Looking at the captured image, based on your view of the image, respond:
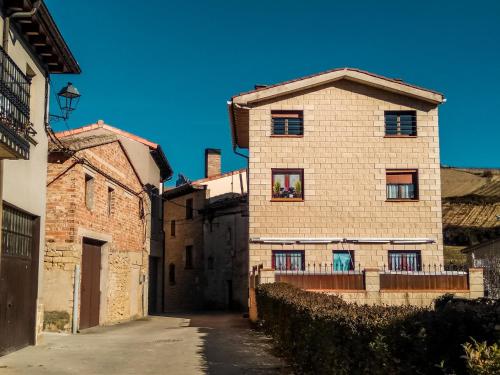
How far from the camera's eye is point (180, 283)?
3741cm

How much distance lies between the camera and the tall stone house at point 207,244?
3378cm

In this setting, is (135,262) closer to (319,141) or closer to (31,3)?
(319,141)

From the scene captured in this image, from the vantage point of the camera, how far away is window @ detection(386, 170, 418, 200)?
23453 mm

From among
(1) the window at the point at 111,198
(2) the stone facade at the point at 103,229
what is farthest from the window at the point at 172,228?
(1) the window at the point at 111,198

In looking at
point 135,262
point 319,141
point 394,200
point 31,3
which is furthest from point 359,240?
point 31,3

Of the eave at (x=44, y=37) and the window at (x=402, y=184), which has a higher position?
the eave at (x=44, y=37)

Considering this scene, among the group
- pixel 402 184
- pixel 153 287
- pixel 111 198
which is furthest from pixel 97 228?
pixel 153 287

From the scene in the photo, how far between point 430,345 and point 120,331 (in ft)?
47.5

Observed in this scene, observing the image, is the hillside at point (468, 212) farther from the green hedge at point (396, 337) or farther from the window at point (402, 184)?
the green hedge at point (396, 337)

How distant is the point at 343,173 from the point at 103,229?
896cm

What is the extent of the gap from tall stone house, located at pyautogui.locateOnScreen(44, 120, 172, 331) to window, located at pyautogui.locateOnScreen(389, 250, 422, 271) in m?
9.38

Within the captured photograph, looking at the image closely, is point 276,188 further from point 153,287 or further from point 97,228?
point 153,287

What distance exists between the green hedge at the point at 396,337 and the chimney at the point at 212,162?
31940 mm

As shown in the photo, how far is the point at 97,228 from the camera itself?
18.7 meters
